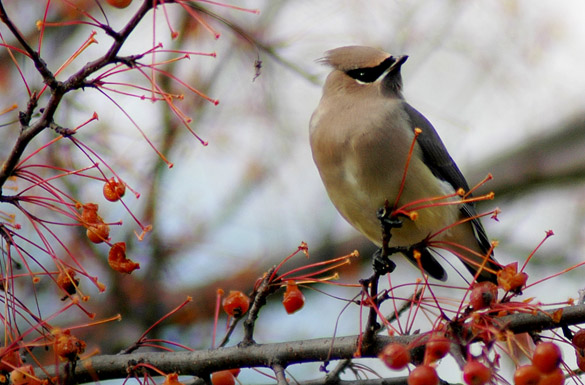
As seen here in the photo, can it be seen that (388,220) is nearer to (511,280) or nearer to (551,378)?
(511,280)

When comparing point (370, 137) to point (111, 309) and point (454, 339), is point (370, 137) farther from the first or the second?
point (111, 309)

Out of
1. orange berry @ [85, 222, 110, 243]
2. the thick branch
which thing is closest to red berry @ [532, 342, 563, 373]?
the thick branch

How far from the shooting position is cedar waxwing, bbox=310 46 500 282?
447cm

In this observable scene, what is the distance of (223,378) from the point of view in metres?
3.25

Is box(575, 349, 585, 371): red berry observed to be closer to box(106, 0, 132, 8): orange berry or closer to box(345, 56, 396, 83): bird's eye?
box(106, 0, 132, 8): orange berry

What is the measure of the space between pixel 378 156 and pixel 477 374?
2.11 metres

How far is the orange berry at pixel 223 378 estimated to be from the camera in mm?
3246

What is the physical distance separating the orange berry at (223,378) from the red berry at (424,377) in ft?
3.02

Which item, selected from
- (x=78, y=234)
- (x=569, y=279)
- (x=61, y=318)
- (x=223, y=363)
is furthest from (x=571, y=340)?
(x=61, y=318)

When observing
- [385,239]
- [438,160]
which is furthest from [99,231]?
[438,160]

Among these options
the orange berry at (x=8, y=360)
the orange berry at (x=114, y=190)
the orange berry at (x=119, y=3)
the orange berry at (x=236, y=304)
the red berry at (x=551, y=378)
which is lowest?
the red berry at (x=551, y=378)

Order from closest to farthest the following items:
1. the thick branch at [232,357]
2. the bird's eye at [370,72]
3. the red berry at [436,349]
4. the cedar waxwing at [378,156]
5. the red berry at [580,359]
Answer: the red berry at [436,349], the red berry at [580,359], the thick branch at [232,357], the cedar waxwing at [378,156], the bird's eye at [370,72]

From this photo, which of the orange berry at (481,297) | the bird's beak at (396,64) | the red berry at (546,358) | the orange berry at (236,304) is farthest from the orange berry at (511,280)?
the bird's beak at (396,64)

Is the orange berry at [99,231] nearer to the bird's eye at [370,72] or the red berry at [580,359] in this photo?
the red berry at [580,359]
